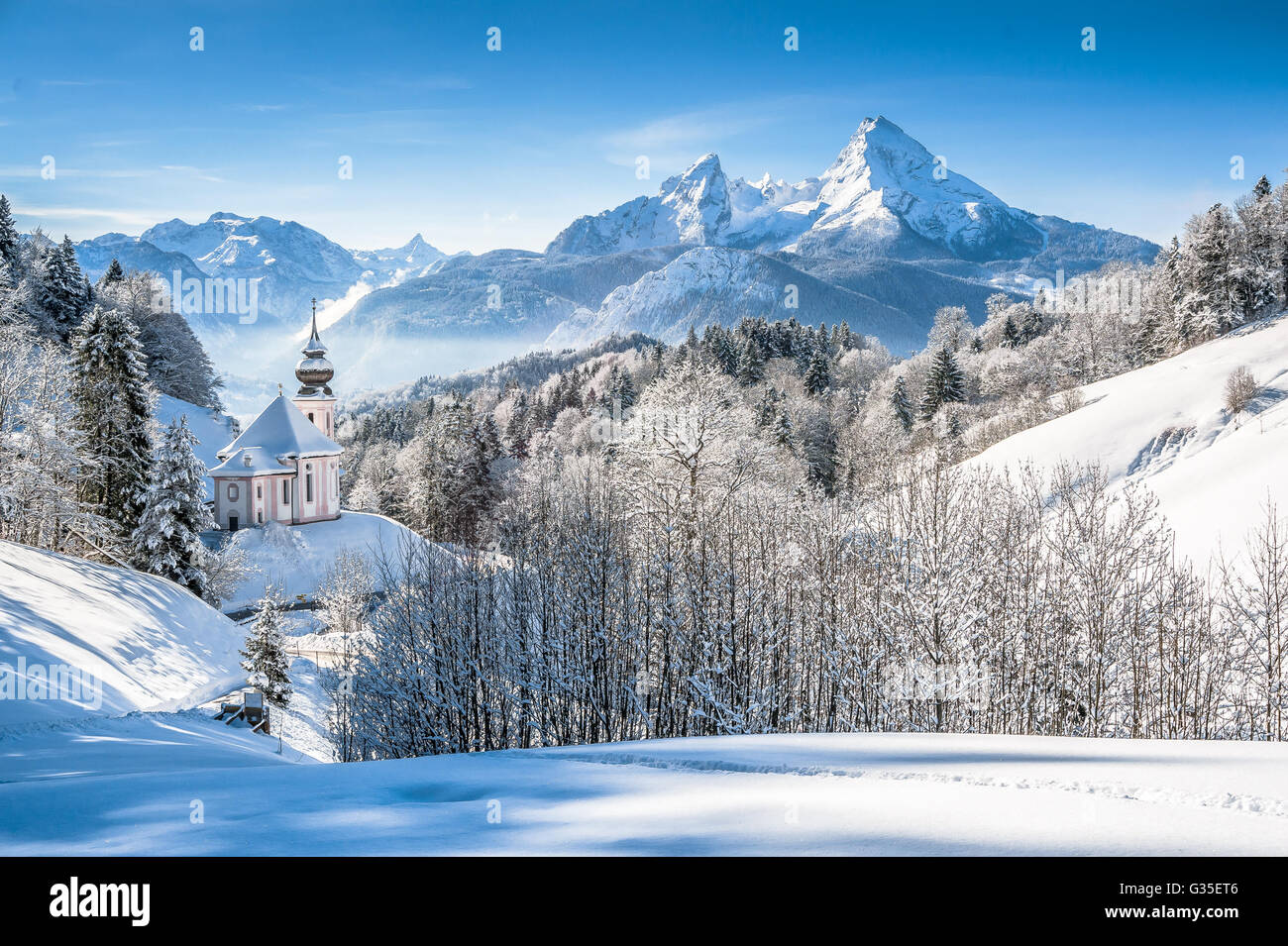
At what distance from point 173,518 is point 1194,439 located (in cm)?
4439

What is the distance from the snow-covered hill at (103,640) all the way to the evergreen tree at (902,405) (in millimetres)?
53050

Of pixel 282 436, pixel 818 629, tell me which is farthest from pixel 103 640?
pixel 282 436

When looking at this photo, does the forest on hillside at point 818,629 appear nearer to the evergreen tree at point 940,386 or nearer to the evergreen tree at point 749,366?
the evergreen tree at point 940,386

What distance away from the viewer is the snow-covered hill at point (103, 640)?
11.5 meters

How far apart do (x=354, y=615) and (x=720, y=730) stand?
22715 millimetres

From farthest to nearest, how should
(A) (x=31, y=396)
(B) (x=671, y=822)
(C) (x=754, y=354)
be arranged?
(C) (x=754, y=354) → (A) (x=31, y=396) → (B) (x=671, y=822)

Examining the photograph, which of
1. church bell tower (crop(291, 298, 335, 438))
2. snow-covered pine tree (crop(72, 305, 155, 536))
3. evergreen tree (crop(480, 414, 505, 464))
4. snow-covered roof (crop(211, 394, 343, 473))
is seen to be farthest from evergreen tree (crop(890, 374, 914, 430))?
snow-covered pine tree (crop(72, 305, 155, 536))

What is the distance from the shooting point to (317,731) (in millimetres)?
21609

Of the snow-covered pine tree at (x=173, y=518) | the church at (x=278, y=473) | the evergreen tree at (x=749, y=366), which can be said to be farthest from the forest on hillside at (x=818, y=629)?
the evergreen tree at (x=749, y=366)

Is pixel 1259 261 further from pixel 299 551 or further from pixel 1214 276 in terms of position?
pixel 299 551

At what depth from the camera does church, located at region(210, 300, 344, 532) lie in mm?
46406
